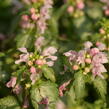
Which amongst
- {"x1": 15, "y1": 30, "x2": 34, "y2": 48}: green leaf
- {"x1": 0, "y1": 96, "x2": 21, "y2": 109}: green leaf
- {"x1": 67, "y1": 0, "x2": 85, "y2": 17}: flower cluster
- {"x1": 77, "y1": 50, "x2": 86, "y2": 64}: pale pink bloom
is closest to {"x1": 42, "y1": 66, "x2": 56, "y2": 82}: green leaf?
{"x1": 77, "y1": 50, "x2": 86, "y2": 64}: pale pink bloom

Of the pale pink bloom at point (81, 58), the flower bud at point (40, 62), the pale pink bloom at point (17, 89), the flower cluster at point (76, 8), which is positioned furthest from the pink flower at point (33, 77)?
the flower cluster at point (76, 8)

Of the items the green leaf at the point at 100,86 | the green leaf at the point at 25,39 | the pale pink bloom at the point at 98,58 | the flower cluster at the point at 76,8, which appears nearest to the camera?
the pale pink bloom at the point at 98,58

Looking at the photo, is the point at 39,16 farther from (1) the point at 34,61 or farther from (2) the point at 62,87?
(2) the point at 62,87

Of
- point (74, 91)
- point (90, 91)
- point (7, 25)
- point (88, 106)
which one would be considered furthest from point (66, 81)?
point (7, 25)

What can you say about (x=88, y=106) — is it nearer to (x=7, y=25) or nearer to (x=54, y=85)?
(x=54, y=85)

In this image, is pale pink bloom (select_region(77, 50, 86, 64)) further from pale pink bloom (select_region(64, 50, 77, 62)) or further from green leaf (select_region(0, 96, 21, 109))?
green leaf (select_region(0, 96, 21, 109))

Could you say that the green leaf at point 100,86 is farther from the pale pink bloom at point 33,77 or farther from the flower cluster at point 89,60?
the pale pink bloom at point 33,77

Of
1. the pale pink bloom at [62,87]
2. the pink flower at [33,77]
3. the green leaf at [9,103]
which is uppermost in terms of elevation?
the pink flower at [33,77]

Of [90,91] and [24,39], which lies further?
[90,91]
